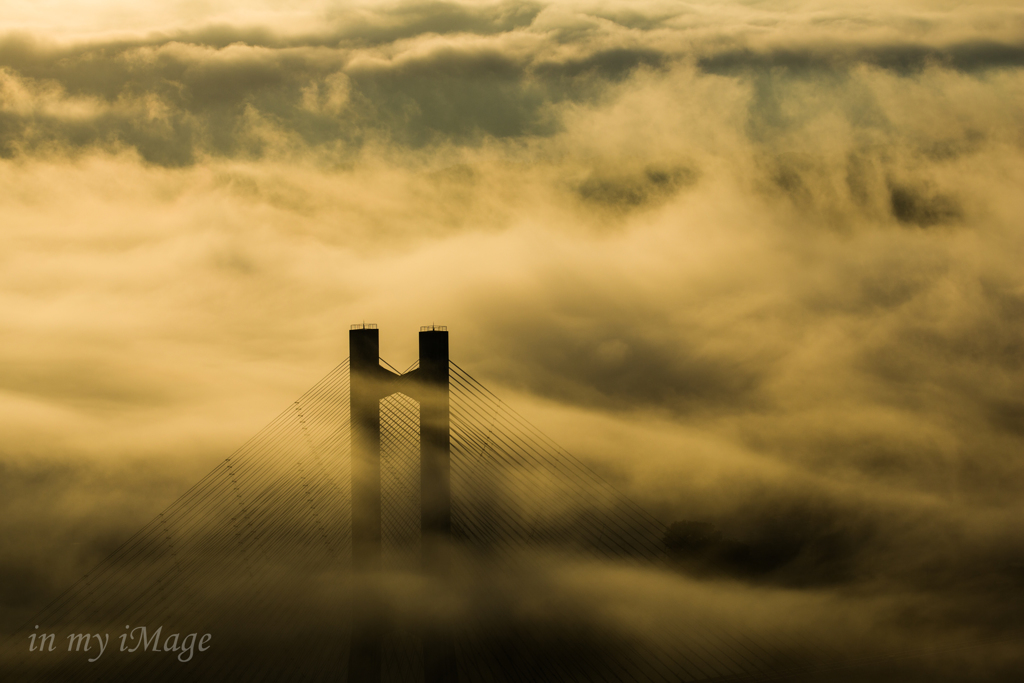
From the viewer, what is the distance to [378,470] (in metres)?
29.2

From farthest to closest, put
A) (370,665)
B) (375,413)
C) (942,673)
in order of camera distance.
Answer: (942,673)
(375,413)
(370,665)

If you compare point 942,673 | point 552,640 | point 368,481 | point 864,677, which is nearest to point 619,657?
point 552,640

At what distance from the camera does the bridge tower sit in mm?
28250

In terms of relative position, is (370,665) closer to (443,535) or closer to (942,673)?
(443,535)

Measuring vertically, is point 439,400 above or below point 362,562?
above

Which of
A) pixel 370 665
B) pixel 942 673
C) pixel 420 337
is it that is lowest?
pixel 942 673

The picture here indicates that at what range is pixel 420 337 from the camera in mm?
30344

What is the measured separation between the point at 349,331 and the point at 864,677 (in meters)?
40.9

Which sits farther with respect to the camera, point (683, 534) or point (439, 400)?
point (683, 534)

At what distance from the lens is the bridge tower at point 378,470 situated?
28.2m

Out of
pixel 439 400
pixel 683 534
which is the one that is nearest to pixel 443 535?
pixel 439 400

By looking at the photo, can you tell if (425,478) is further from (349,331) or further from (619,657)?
(619,657)

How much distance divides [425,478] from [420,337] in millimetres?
5244

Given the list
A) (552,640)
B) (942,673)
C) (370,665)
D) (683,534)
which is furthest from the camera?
(683,534)
